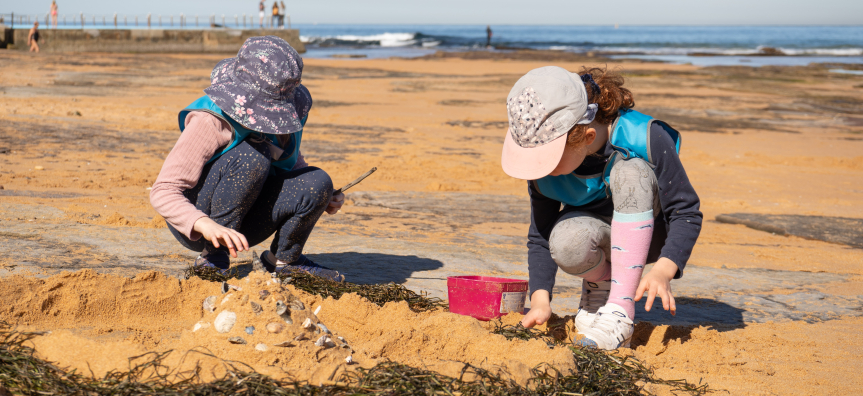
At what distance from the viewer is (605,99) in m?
2.43

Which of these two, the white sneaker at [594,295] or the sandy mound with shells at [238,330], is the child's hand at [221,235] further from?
the white sneaker at [594,295]

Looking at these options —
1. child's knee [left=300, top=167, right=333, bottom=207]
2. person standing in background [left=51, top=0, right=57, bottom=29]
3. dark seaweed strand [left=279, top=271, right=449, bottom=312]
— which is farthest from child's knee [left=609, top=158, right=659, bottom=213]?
person standing in background [left=51, top=0, right=57, bottom=29]

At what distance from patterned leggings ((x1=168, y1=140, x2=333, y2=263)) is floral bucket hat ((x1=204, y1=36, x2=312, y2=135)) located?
184 mm

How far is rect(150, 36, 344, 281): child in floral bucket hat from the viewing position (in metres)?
2.67

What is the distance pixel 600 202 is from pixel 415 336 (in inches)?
38.5

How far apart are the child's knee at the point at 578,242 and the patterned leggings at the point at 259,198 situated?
102cm

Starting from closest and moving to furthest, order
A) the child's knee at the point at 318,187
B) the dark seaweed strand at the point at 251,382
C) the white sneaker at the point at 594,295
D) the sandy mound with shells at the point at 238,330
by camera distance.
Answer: the dark seaweed strand at the point at 251,382 → the sandy mound with shells at the point at 238,330 → the white sneaker at the point at 594,295 → the child's knee at the point at 318,187

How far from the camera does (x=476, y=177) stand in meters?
6.50

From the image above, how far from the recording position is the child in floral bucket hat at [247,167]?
267 cm

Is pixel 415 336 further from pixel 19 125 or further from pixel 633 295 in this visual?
pixel 19 125

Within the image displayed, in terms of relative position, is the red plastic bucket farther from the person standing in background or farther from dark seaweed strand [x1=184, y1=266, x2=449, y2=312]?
the person standing in background

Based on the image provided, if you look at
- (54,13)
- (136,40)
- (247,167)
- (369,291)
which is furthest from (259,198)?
(54,13)

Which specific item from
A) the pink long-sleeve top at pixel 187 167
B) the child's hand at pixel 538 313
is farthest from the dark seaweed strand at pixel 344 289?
the child's hand at pixel 538 313

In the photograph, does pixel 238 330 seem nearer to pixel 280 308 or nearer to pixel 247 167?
pixel 280 308
